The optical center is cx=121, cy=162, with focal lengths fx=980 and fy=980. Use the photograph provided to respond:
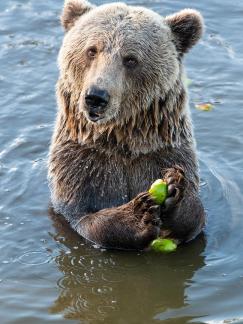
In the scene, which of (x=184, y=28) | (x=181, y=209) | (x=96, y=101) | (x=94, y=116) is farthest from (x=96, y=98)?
(x=184, y=28)

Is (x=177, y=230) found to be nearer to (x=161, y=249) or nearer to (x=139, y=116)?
(x=161, y=249)

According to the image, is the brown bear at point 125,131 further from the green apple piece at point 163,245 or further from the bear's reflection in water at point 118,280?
the bear's reflection in water at point 118,280

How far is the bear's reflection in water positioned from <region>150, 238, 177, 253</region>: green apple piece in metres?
0.08

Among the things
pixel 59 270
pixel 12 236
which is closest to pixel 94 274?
pixel 59 270

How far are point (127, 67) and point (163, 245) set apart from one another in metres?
1.72

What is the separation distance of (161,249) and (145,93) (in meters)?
1.49

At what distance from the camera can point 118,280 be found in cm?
895

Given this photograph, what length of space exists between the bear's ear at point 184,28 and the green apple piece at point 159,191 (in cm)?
154

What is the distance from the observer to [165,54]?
362 inches

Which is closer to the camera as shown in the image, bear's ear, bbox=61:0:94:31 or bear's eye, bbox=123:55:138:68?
bear's eye, bbox=123:55:138:68

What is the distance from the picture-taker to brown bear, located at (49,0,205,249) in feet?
28.8

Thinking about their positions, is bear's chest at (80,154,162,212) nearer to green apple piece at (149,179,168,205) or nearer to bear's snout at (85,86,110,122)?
green apple piece at (149,179,168,205)

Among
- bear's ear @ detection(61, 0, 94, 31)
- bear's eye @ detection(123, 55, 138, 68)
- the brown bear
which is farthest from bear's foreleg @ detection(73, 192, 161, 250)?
bear's ear @ detection(61, 0, 94, 31)

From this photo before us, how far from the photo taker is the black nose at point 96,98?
8.38 meters
